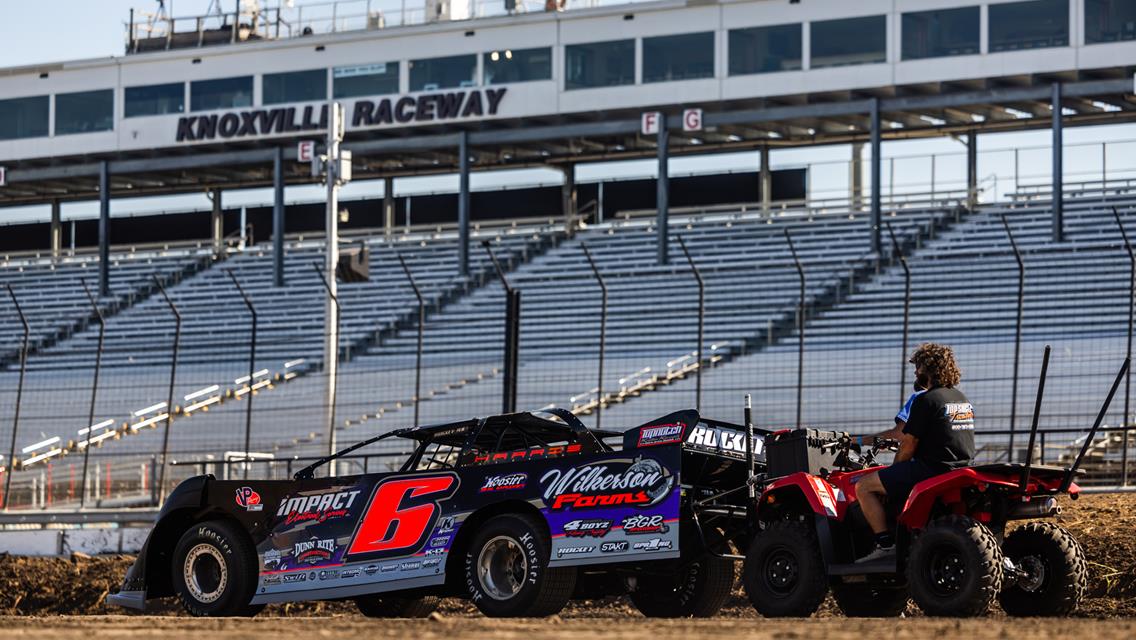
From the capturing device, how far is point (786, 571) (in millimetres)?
10562

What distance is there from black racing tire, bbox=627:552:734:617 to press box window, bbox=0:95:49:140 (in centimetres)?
3841

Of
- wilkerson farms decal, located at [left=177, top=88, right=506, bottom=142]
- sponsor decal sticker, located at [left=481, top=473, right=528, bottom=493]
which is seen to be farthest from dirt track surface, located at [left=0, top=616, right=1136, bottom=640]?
wilkerson farms decal, located at [left=177, top=88, right=506, bottom=142]

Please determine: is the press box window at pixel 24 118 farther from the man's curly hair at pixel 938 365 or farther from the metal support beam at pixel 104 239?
the man's curly hair at pixel 938 365

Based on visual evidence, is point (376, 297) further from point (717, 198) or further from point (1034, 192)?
point (1034, 192)

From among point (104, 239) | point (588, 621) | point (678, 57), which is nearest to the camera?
point (588, 621)

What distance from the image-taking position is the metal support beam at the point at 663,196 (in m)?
38.4

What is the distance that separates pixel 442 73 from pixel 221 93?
21.1 ft

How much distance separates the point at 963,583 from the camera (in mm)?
9688

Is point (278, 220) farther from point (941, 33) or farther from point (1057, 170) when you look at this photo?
point (1057, 170)

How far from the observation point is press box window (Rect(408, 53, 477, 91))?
4203cm

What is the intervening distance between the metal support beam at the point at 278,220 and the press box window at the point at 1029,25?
17330 mm

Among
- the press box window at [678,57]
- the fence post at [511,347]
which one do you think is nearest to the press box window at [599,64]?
the press box window at [678,57]

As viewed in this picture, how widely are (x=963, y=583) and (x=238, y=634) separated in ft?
13.0

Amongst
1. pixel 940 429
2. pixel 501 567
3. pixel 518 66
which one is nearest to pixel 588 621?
pixel 501 567
